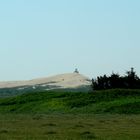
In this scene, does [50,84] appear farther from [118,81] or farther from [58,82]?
[118,81]

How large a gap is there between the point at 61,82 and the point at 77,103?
5447 cm

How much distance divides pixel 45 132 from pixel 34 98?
39724 millimetres

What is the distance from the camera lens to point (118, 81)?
252ft

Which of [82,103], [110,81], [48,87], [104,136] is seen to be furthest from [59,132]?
[48,87]

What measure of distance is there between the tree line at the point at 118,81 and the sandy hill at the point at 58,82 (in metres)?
28.3

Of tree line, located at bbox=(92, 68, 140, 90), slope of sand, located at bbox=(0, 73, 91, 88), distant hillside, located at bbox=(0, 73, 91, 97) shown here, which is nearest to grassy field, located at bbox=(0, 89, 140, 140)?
tree line, located at bbox=(92, 68, 140, 90)

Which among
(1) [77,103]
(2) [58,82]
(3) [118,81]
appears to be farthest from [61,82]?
(1) [77,103]

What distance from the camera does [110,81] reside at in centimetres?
7662

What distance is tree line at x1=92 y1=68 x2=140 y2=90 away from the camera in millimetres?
75375

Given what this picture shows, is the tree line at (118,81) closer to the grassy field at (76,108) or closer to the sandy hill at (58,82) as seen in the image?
the grassy field at (76,108)

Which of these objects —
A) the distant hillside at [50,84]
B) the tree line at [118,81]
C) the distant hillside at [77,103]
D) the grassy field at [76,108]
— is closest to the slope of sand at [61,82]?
the distant hillside at [50,84]

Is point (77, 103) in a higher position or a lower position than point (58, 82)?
lower

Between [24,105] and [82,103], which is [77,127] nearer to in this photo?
[82,103]

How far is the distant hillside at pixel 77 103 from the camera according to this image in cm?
4988
